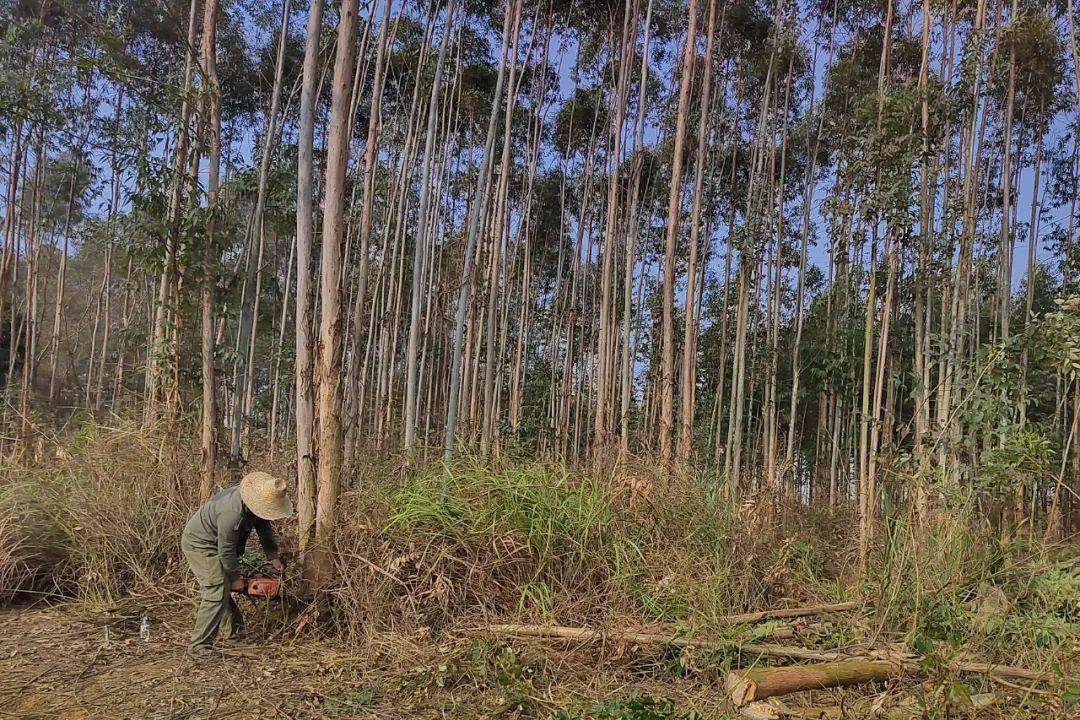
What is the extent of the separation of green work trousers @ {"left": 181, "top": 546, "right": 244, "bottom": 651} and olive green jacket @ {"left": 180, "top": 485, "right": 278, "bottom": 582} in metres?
0.04

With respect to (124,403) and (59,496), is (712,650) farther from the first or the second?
(124,403)

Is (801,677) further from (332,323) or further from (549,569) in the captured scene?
Answer: (332,323)

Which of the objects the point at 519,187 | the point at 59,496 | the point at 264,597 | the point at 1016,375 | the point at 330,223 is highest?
the point at 519,187

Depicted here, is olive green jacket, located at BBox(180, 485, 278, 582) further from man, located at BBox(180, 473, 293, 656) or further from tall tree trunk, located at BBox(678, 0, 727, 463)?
tall tree trunk, located at BBox(678, 0, 727, 463)

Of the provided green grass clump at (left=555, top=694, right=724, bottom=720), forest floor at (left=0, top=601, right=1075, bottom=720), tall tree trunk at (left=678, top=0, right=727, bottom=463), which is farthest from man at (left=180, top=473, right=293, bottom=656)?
tall tree trunk at (left=678, top=0, right=727, bottom=463)

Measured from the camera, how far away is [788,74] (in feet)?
39.1

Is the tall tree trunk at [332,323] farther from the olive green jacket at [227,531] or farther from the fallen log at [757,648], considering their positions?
the fallen log at [757,648]

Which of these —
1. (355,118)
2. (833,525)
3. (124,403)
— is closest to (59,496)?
(124,403)

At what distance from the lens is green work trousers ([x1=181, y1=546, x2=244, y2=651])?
3545 millimetres

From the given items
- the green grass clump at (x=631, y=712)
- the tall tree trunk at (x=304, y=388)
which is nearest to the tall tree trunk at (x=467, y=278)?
the tall tree trunk at (x=304, y=388)

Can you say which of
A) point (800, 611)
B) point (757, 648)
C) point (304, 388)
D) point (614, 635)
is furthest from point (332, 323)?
point (800, 611)

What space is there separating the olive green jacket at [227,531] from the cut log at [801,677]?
2.67 metres

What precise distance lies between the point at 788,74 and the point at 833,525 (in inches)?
356

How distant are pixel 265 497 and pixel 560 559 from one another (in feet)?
5.75
